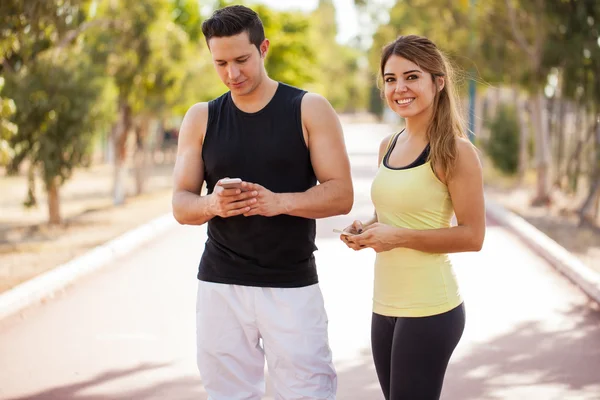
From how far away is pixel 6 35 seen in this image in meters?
11.8

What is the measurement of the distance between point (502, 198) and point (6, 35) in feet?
43.5

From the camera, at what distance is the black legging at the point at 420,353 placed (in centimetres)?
344

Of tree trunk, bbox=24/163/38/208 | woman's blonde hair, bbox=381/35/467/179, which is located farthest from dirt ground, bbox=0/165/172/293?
→ woman's blonde hair, bbox=381/35/467/179

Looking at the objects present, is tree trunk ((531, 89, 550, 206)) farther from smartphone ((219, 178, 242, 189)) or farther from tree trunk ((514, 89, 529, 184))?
smartphone ((219, 178, 242, 189))

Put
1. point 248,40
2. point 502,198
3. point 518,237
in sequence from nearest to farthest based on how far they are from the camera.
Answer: point 248,40
point 518,237
point 502,198

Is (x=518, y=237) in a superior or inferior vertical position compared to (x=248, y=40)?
inferior

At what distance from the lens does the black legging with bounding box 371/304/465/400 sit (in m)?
3.44

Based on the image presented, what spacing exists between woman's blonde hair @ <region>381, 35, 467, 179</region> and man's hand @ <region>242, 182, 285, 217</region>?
0.59 meters

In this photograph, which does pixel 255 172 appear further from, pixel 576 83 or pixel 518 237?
A: pixel 576 83

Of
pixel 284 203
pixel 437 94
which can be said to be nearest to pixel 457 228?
pixel 437 94

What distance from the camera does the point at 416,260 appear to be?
11.6ft

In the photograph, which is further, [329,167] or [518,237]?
[518,237]

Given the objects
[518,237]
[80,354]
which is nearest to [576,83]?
[518,237]

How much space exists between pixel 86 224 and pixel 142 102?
5.53m
